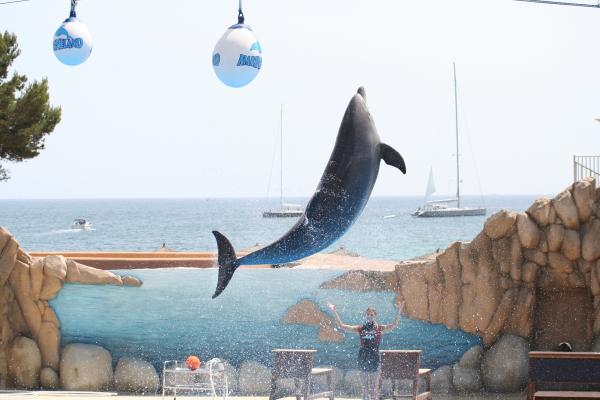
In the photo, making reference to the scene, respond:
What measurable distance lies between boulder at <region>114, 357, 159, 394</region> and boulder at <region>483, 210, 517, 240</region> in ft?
13.3

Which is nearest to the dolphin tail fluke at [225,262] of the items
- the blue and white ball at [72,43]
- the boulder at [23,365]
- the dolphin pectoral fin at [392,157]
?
the dolphin pectoral fin at [392,157]

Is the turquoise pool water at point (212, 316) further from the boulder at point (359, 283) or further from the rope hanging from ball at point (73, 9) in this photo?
the rope hanging from ball at point (73, 9)

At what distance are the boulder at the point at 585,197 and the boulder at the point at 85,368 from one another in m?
5.46

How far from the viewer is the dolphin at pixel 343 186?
559cm

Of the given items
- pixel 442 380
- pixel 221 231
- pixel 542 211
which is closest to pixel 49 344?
pixel 442 380

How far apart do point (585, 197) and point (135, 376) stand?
17.4 ft

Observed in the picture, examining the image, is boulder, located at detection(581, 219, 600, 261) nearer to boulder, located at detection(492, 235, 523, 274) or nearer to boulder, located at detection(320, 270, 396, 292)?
boulder, located at detection(492, 235, 523, 274)

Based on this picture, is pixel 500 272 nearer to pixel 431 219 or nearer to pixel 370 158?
pixel 370 158

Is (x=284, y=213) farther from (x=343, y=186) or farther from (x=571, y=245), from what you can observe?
(x=343, y=186)

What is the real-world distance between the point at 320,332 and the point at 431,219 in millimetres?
60762

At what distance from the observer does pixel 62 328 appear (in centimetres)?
1160

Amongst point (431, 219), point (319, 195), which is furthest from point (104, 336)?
point (431, 219)

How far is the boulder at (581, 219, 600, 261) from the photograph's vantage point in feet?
35.0

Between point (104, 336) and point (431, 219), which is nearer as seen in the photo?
point (104, 336)
